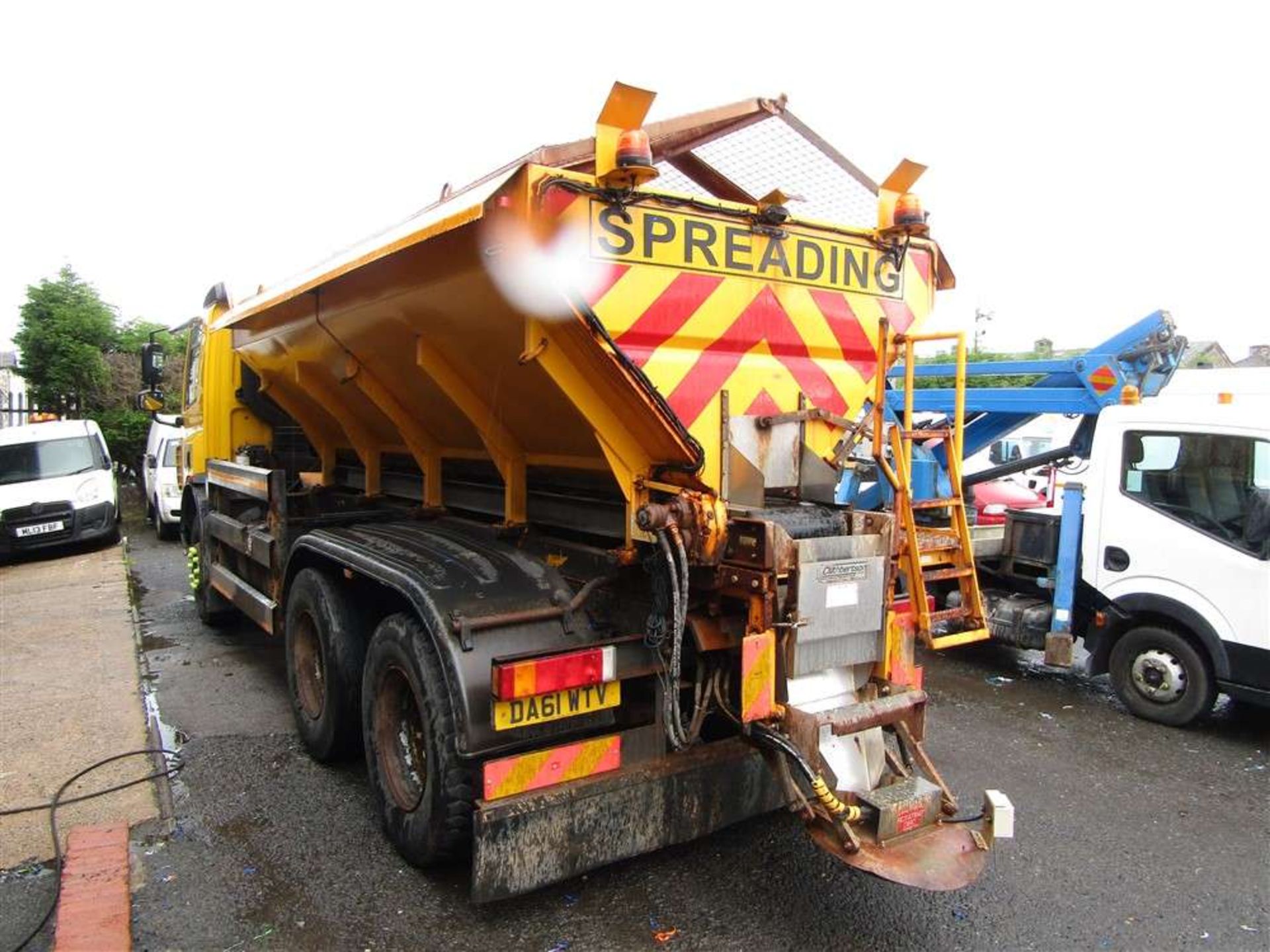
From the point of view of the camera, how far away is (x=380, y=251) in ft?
10.8

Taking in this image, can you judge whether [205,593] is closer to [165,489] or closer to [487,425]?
[487,425]

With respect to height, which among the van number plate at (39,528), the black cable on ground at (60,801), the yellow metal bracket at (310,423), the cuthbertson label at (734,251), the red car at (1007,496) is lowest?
the black cable on ground at (60,801)

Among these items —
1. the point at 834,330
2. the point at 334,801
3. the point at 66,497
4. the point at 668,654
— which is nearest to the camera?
the point at 668,654

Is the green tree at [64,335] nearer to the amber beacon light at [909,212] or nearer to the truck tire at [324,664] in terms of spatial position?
the truck tire at [324,664]

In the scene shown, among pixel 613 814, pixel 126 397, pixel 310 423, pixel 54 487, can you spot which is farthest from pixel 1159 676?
pixel 126 397

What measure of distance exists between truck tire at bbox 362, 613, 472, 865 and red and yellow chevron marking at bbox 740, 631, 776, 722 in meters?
1.01

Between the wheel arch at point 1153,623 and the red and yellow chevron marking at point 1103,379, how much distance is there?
1439 mm

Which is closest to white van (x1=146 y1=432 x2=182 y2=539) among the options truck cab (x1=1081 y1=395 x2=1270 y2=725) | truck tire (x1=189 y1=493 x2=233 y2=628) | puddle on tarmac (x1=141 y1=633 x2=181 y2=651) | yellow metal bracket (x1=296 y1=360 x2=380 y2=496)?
truck tire (x1=189 y1=493 x2=233 y2=628)

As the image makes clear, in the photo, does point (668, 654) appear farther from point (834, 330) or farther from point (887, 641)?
point (834, 330)

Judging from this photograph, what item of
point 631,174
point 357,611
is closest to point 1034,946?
point 631,174

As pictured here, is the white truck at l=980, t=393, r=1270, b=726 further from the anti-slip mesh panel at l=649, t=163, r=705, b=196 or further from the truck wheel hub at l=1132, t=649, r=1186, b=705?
the anti-slip mesh panel at l=649, t=163, r=705, b=196

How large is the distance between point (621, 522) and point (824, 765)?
→ 1.19 meters

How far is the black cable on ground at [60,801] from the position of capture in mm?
3072

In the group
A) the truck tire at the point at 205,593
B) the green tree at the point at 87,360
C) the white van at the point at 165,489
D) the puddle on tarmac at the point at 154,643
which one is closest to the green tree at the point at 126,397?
the green tree at the point at 87,360
